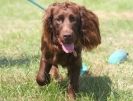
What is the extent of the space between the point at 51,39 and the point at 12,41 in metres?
4.04

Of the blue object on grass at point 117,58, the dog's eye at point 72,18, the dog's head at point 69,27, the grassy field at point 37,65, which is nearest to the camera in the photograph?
the dog's head at point 69,27

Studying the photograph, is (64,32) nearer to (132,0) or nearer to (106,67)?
(106,67)

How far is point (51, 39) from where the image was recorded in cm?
609

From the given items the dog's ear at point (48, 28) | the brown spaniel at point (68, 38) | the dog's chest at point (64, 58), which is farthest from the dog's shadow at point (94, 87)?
the dog's ear at point (48, 28)

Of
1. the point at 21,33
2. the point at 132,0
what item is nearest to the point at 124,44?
the point at 21,33

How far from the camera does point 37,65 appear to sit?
7602 mm

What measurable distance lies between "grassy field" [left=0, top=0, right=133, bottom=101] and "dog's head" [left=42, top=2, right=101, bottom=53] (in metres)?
0.63

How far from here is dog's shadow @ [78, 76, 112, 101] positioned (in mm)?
6305

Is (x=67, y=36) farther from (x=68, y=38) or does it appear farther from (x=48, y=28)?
(x=48, y=28)

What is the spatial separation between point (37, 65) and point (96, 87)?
1.28 meters

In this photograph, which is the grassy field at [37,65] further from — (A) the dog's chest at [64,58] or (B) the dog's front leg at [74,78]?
(A) the dog's chest at [64,58]

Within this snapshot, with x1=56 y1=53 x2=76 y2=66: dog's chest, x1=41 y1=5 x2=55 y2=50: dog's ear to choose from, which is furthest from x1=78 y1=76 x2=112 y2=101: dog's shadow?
x1=41 y1=5 x2=55 y2=50: dog's ear

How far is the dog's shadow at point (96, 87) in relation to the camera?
6305 mm

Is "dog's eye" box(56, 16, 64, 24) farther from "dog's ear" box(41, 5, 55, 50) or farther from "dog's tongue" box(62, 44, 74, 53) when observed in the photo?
"dog's tongue" box(62, 44, 74, 53)
